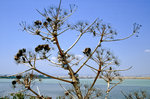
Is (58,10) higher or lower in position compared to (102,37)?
higher

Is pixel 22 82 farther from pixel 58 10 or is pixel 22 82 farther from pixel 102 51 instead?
pixel 102 51

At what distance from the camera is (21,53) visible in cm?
244

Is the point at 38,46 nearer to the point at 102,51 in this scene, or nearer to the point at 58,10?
the point at 58,10

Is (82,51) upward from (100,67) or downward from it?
upward

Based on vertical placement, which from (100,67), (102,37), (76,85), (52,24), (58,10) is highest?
(58,10)

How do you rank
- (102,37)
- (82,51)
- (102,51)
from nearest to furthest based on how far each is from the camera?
(82,51)
(102,37)
(102,51)

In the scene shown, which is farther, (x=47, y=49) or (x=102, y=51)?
(x=102, y=51)

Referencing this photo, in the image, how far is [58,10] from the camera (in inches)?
107

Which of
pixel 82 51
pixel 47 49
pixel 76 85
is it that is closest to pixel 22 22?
pixel 47 49

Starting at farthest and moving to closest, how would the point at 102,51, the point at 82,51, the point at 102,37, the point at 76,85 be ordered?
the point at 102,51 < the point at 102,37 < the point at 82,51 < the point at 76,85

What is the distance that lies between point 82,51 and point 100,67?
0.36 meters

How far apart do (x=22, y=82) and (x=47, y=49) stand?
2.16 feet

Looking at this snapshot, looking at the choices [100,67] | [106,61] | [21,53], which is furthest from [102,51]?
[21,53]

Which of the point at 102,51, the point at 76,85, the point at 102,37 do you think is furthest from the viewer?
the point at 102,51
